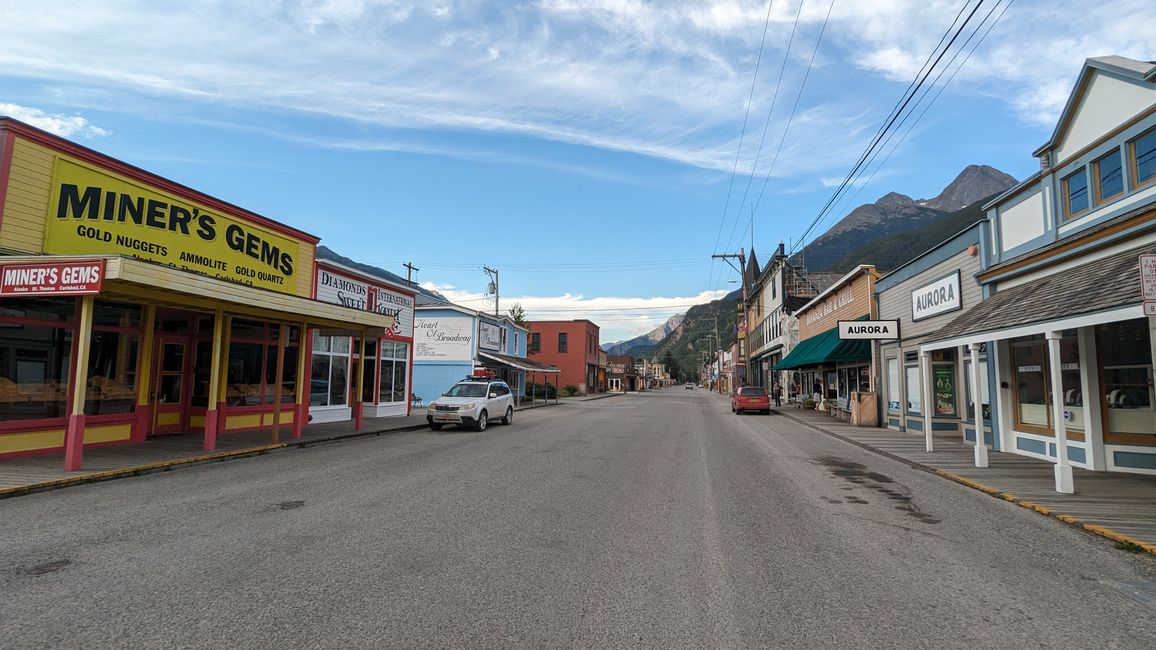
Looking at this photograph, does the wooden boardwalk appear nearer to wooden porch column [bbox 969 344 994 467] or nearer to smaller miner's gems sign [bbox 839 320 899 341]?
wooden porch column [bbox 969 344 994 467]

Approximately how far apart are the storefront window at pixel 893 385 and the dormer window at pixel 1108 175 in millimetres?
9516

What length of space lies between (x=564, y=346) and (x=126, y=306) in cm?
4778

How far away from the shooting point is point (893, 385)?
20203mm

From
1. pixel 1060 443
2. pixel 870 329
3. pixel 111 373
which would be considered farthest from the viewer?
pixel 870 329

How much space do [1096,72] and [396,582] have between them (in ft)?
48.1

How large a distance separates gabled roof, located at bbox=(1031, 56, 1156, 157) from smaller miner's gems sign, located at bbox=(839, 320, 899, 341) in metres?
7.29

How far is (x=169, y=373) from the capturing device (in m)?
14.6

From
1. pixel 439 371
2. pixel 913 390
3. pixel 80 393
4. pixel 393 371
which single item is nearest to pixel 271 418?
pixel 393 371

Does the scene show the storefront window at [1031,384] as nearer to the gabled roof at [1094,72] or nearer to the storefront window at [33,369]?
the gabled roof at [1094,72]

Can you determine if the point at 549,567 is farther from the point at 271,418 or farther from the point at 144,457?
the point at 271,418

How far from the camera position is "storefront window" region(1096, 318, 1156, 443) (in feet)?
32.2


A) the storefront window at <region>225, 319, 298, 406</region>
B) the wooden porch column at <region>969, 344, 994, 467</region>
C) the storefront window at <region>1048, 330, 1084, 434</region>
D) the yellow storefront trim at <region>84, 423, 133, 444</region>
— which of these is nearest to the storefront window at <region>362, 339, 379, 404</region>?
the storefront window at <region>225, 319, 298, 406</region>

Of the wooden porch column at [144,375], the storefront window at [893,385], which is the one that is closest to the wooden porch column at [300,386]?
the wooden porch column at [144,375]

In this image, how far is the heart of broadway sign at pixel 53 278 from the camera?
30.6ft
